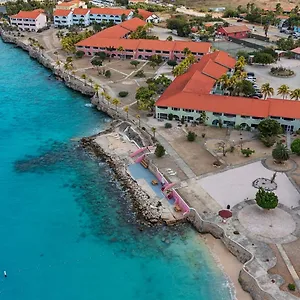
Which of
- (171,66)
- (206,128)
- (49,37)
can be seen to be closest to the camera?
(206,128)

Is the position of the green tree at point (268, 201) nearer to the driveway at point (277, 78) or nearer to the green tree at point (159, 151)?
the green tree at point (159, 151)

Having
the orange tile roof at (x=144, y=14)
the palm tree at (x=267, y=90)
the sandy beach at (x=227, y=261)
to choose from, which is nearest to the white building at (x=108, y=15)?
the orange tile roof at (x=144, y=14)

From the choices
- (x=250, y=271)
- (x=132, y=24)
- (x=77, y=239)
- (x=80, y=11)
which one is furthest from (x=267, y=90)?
(x=80, y=11)

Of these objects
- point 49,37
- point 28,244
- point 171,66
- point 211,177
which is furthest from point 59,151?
point 49,37

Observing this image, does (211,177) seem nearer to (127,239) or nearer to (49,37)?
(127,239)

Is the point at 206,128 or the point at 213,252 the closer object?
the point at 213,252

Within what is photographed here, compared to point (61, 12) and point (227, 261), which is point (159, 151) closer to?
point (227, 261)
